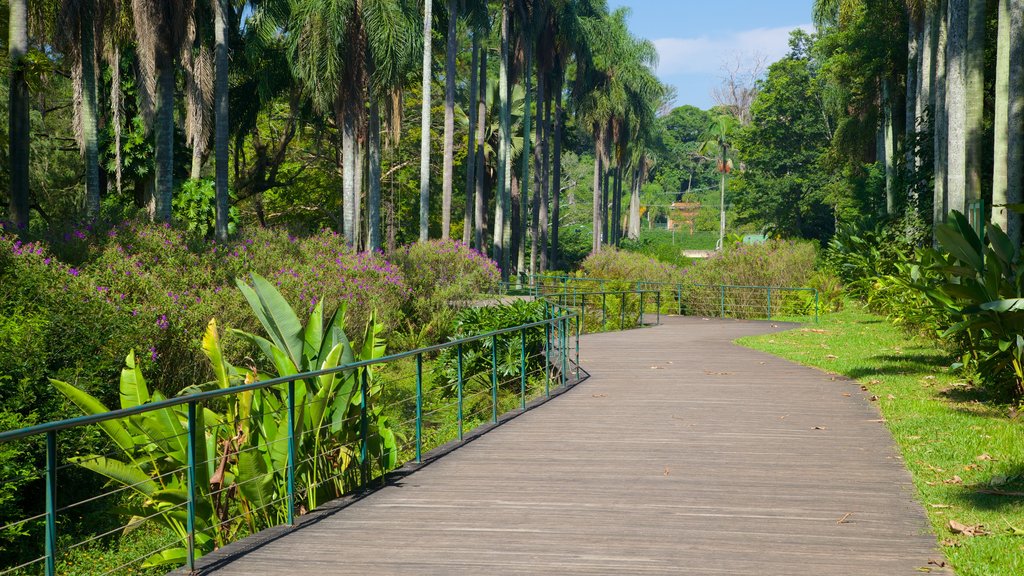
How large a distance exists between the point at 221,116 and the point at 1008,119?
1912cm

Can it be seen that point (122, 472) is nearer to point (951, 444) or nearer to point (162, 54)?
point (951, 444)

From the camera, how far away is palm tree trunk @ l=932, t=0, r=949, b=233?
889 inches

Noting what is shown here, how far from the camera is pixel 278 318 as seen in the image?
10.0 m

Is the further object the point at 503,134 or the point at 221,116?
the point at 503,134

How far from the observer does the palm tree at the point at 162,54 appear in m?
23.9

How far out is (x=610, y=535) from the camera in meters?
6.88

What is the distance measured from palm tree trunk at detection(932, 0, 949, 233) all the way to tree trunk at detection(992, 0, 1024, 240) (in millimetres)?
3876

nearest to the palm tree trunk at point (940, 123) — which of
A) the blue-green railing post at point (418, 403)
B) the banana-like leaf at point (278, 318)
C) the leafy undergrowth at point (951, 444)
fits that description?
the leafy undergrowth at point (951, 444)

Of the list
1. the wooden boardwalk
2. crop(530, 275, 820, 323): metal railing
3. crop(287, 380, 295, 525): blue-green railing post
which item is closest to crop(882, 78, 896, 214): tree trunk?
crop(530, 275, 820, 323): metal railing

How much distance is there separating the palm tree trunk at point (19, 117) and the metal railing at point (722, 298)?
17004mm

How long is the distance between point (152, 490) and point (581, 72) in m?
49.3

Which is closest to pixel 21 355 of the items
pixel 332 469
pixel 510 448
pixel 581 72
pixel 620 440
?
pixel 332 469

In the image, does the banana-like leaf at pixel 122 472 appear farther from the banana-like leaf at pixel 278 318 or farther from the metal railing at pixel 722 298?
the metal railing at pixel 722 298

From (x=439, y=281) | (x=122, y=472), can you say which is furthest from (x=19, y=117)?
(x=122, y=472)
